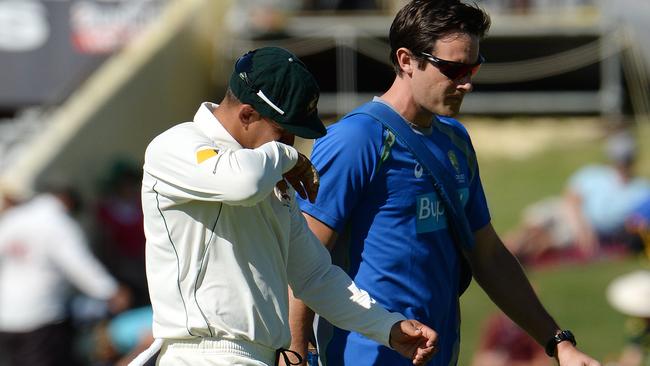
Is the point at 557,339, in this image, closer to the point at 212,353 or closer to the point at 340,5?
the point at 212,353

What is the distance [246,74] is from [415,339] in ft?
3.13

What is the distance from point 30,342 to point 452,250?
252 inches

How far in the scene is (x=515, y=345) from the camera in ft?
34.3

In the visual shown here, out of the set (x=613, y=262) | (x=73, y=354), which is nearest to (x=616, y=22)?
(x=613, y=262)

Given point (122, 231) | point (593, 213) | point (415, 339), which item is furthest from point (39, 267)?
point (415, 339)

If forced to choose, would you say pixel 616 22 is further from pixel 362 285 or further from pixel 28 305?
pixel 362 285

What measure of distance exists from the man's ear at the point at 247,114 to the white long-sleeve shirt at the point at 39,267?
22.2ft

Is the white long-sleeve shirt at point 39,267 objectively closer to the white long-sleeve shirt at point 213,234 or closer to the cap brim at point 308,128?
the white long-sleeve shirt at point 213,234

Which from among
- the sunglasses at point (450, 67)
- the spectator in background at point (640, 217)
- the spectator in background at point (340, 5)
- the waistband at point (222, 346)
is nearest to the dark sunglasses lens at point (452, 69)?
the sunglasses at point (450, 67)

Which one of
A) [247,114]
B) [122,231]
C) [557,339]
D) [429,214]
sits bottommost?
[122,231]

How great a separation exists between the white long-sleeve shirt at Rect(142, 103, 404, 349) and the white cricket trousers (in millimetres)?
27

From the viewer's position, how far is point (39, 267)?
10.4 m

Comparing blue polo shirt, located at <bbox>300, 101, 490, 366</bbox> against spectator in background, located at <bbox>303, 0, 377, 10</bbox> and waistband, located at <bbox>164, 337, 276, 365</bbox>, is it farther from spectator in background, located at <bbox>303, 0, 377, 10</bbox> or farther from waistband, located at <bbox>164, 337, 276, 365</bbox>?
spectator in background, located at <bbox>303, 0, 377, 10</bbox>

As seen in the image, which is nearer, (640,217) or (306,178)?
(306,178)
